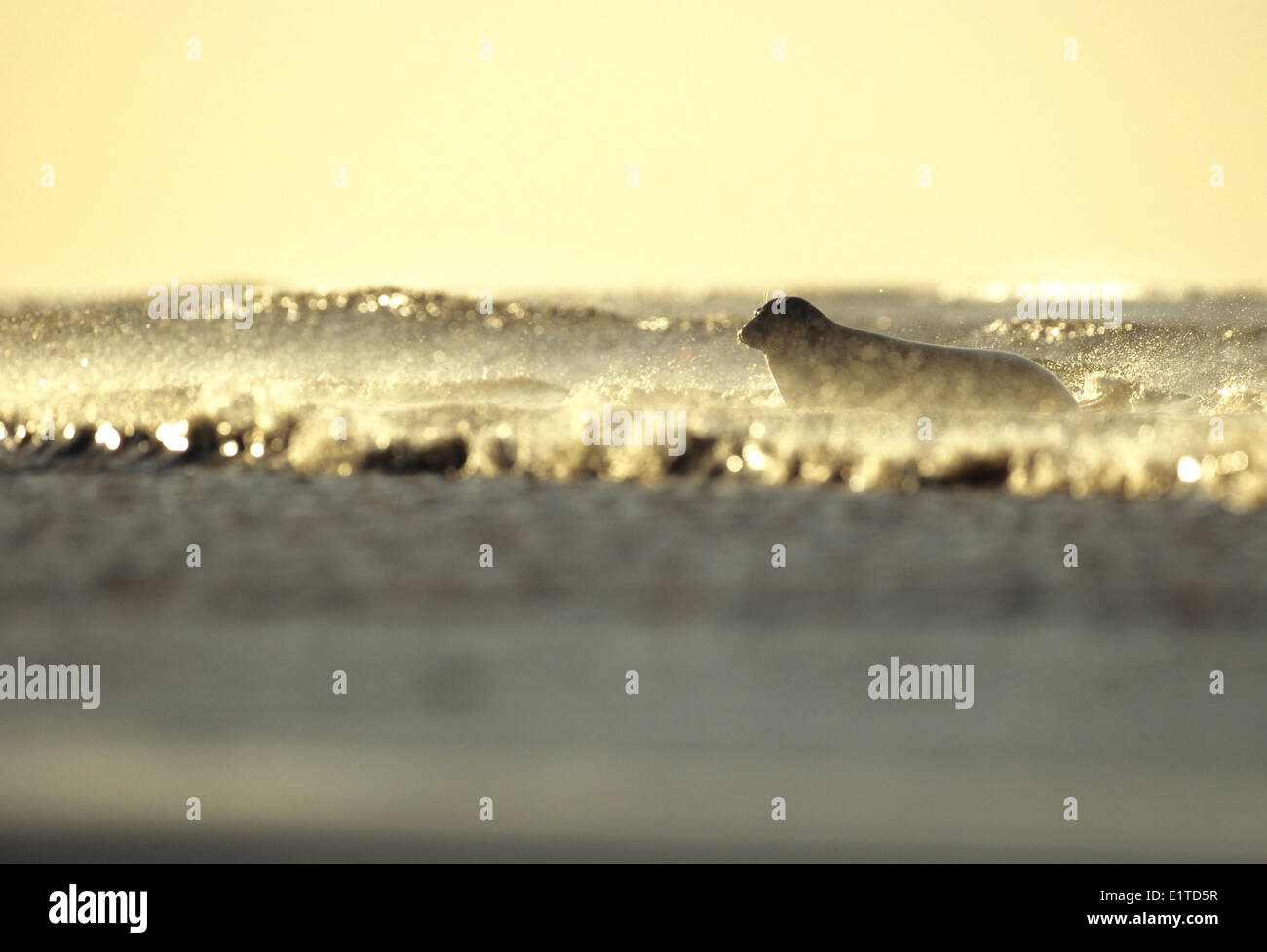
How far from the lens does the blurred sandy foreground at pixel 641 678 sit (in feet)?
9.93

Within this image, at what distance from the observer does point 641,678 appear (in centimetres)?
372

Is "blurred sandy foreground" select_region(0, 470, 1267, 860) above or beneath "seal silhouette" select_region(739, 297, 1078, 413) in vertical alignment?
beneath

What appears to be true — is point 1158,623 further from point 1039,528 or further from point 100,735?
point 100,735

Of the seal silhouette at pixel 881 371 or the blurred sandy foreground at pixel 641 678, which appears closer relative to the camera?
the blurred sandy foreground at pixel 641 678

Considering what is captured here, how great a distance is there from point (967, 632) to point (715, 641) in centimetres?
76

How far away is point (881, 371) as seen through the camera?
Result: 347 inches

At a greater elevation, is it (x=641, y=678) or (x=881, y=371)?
(x=881, y=371)

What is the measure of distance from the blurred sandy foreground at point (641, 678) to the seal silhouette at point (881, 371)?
304 cm

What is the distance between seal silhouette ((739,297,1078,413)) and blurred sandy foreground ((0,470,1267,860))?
3.04 meters

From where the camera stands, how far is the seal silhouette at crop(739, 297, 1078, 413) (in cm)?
865

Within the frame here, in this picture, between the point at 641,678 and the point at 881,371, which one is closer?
the point at 641,678

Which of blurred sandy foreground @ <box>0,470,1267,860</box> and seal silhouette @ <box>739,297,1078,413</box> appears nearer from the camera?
blurred sandy foreground @ <box>0,470,1267,860</box>

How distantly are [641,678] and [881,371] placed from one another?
5489 millimetres

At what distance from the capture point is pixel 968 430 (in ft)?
24.0
